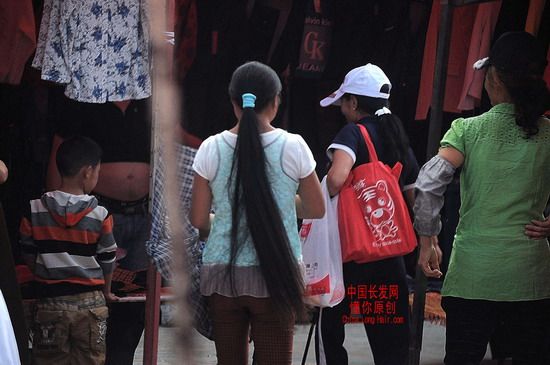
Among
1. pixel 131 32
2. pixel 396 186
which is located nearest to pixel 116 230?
pixel 131 32

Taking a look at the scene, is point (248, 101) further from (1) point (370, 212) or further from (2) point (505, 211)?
(1) point (370, 212)

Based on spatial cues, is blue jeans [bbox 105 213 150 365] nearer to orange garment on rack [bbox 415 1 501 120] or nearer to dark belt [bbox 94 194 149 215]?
dark belt [bbox 94 194 149 215]

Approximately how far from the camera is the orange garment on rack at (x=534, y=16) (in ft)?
20.1

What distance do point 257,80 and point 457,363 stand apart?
1.40 meters

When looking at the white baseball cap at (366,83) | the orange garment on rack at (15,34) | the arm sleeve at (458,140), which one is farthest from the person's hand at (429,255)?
the orange garment on rack at (15,34)

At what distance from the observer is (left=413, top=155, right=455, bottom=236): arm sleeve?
4004 millimetres

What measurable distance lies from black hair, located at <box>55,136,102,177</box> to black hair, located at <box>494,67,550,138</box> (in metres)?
2.00

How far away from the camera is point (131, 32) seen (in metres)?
5.11

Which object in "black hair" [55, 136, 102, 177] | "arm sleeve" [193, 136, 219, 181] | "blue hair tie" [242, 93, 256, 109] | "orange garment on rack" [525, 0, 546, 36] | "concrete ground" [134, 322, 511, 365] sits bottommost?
"concrete ground" [134, 322, 511, 365]

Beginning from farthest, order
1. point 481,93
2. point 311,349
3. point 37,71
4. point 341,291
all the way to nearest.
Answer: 1. point 311,349
2. point 481,93
3. point 37,71
4. point 341,291

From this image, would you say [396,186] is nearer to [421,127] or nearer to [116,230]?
[116,230]

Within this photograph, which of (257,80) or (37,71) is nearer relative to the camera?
(257,80)

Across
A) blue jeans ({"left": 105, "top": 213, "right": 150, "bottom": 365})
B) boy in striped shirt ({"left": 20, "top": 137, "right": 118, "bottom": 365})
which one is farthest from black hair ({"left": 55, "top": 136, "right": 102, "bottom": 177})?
blue jeans ({"left": 105, "top": 213, "right": 150, "bottom": 365})

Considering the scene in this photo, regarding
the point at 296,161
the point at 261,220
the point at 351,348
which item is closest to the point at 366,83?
the point at 296,161
